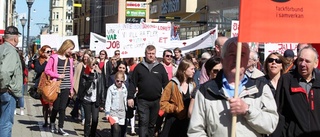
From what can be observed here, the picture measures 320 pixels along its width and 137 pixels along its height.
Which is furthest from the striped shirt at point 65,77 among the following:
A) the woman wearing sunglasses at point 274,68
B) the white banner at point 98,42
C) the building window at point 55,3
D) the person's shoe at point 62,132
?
the building window at point 55,3

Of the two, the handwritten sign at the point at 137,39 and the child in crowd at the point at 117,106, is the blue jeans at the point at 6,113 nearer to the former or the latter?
the child in crowd at the point at 117,106

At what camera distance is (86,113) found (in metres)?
12.1

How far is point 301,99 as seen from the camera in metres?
5.94

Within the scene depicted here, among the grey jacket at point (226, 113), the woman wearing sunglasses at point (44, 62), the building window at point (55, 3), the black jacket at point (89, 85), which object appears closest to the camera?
the grey jacket at point (226, 113)

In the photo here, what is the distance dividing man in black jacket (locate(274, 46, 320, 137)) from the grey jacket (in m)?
1.29

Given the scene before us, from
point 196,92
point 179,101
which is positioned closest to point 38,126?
point 179,101

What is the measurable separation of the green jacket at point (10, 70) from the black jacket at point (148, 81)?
241cm

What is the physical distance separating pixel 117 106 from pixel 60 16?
5891 inches

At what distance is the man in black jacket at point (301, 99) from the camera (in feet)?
19.4

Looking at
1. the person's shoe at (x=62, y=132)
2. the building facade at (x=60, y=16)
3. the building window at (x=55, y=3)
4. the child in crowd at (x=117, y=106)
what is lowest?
the person's shoe at (x=62, y=132)

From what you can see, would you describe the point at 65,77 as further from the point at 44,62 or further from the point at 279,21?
the point at 279,21

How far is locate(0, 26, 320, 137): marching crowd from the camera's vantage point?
4.49 metres

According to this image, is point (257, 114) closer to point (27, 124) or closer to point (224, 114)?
point (224, 114)

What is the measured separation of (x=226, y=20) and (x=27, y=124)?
609 inches
